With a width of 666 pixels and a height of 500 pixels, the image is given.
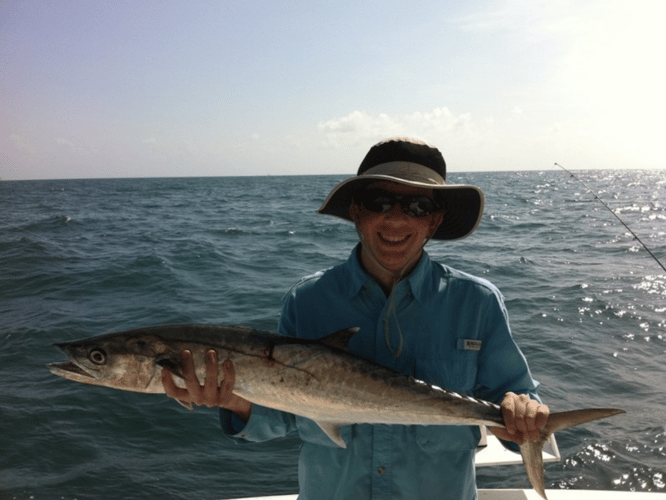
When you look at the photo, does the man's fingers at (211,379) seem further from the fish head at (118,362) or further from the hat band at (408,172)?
the hat band at (408,172)

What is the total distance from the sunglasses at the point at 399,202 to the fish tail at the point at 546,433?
3.53 ft

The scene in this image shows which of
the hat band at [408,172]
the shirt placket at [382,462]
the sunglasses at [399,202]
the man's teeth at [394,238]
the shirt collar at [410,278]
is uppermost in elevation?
the hat band at [408,172]

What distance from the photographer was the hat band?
2439 mm

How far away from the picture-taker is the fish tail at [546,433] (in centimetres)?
222

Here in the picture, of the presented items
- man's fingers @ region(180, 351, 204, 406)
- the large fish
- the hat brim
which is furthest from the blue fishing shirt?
the hat brim

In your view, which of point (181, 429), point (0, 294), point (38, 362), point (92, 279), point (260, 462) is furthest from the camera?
point (92, 279)

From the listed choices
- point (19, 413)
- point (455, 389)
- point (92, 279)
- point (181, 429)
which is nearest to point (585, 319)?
point (181, 429)

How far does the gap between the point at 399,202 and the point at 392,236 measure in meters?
0.16

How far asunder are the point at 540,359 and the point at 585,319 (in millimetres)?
2656

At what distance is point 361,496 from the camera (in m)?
2.30

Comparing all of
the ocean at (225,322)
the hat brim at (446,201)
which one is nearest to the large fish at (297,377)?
the hat brim at (446,201)

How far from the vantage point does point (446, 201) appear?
9.14 ft

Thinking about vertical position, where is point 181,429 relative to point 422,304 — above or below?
below

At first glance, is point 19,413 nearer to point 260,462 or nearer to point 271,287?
point 260,462
